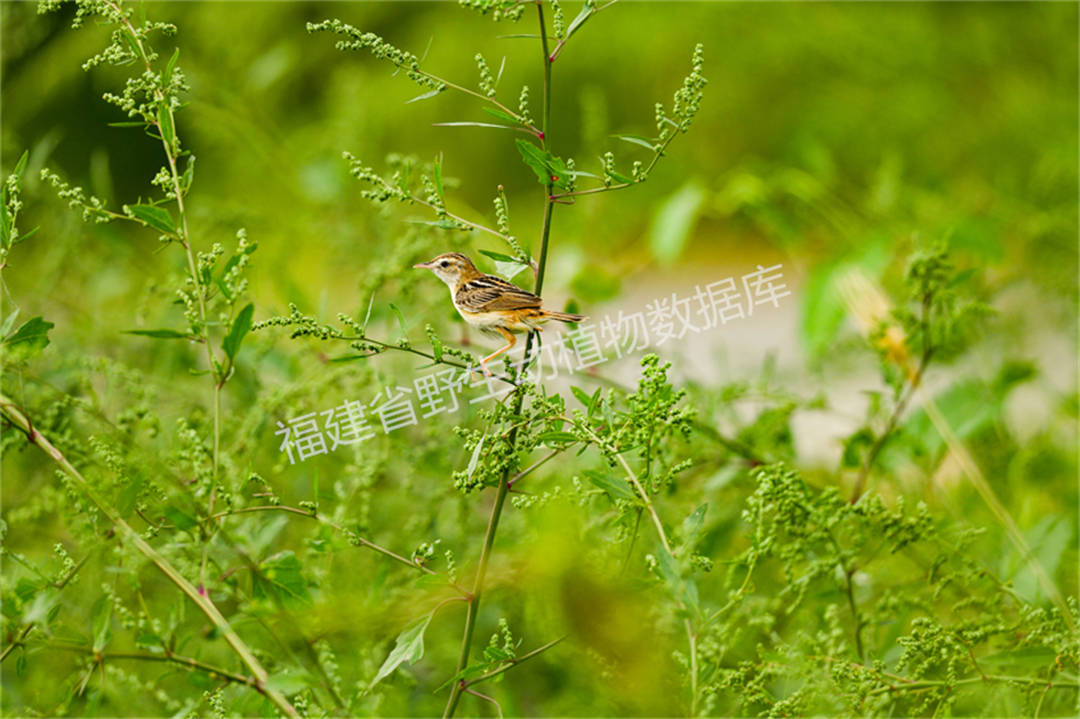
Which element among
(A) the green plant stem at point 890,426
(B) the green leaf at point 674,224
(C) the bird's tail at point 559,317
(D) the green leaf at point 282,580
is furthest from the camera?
(B) the green leaf at point 674,224

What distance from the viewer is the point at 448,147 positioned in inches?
177

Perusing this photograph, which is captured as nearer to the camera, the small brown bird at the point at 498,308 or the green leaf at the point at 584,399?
the green leaf at the point at 584,399

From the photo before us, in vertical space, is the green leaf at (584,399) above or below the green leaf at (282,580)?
above

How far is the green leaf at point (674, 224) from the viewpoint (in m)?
1.52

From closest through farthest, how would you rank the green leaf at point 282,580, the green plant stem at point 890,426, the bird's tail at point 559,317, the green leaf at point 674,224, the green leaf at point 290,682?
the green leaf at point 290,682 < the green leaf at point 282,580 < the bird's tail at point 559,317 < the green plant stem at point 890,426 < the green leaf at point 674,224

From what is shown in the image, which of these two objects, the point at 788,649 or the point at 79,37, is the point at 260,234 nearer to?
the point at 79,37

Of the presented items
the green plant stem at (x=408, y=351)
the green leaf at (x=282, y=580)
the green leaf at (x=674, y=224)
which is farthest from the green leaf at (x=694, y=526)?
the green leaf at (x=674, y=224)

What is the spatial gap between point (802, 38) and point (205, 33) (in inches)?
65.9

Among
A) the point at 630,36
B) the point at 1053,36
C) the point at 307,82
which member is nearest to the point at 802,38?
the point at 1053,36

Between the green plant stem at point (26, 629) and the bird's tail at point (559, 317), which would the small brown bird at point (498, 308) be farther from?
the green plant stem at point (26, 629)

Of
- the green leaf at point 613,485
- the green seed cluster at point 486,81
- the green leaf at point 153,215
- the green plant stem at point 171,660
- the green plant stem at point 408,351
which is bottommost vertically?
the green plant stem at point 171,660

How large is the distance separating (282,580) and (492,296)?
0.26 meters

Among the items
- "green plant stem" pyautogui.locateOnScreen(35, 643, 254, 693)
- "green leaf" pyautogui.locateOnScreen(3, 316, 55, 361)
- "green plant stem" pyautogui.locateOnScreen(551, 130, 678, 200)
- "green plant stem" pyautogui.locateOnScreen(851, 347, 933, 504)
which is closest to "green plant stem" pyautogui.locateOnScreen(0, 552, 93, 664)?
"green plant stem" pyautogui.locateOnScreen(35, 643, 254, 693)

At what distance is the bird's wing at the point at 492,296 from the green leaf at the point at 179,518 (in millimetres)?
261
